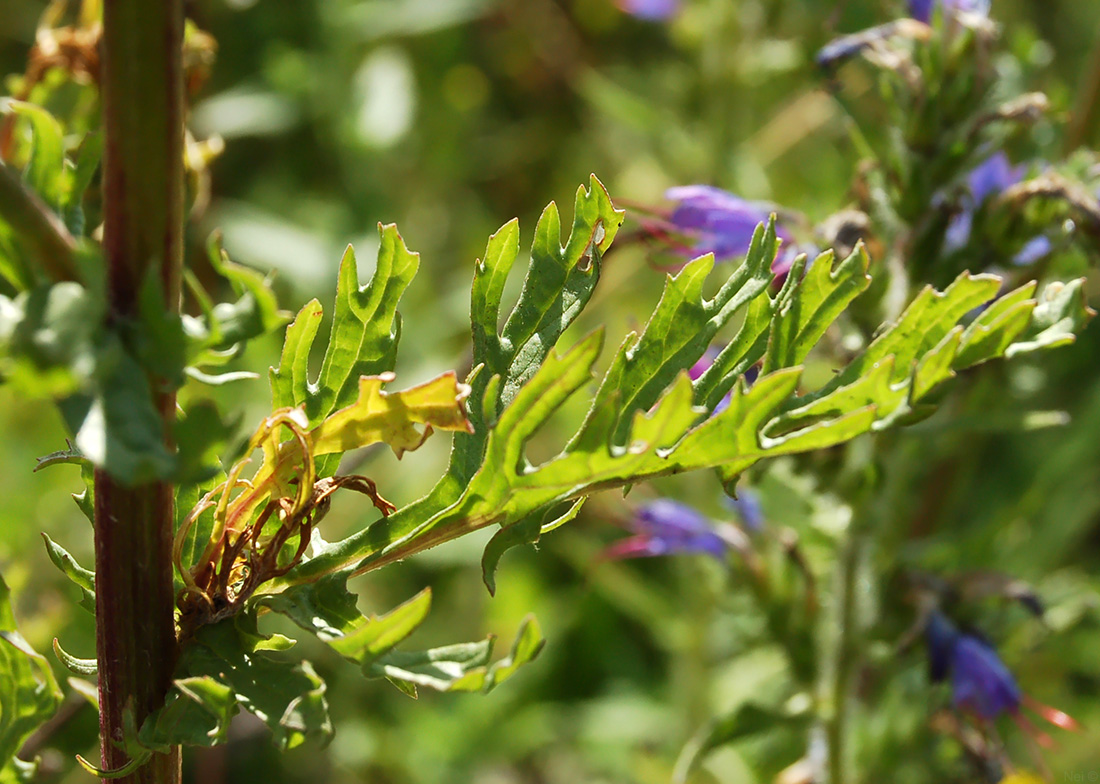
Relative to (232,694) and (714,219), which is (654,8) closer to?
(714,219)

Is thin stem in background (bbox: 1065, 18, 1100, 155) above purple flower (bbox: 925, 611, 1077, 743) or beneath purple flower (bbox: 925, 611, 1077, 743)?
above

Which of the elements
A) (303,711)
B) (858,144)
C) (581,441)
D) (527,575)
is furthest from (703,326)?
(527,575)

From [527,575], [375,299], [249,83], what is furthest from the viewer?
[249,83]

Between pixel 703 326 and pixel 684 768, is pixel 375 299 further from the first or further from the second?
pixel 684 768

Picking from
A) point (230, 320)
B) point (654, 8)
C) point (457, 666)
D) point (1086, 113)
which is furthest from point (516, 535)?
point (654, 8)

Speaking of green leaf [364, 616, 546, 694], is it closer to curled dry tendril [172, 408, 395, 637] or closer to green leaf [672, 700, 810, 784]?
curled dry tendril [172, 408, 395, 637]

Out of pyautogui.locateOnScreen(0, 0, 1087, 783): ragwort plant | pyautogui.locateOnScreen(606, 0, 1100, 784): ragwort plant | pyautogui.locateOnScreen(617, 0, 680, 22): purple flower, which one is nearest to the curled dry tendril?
pyautogui.locateOnScreen(0, 0, 1087, 783): ragwort plant

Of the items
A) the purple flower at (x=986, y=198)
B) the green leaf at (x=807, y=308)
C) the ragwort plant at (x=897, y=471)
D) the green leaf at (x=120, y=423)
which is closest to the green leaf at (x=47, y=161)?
the green leaf at (x=120, y=423)
